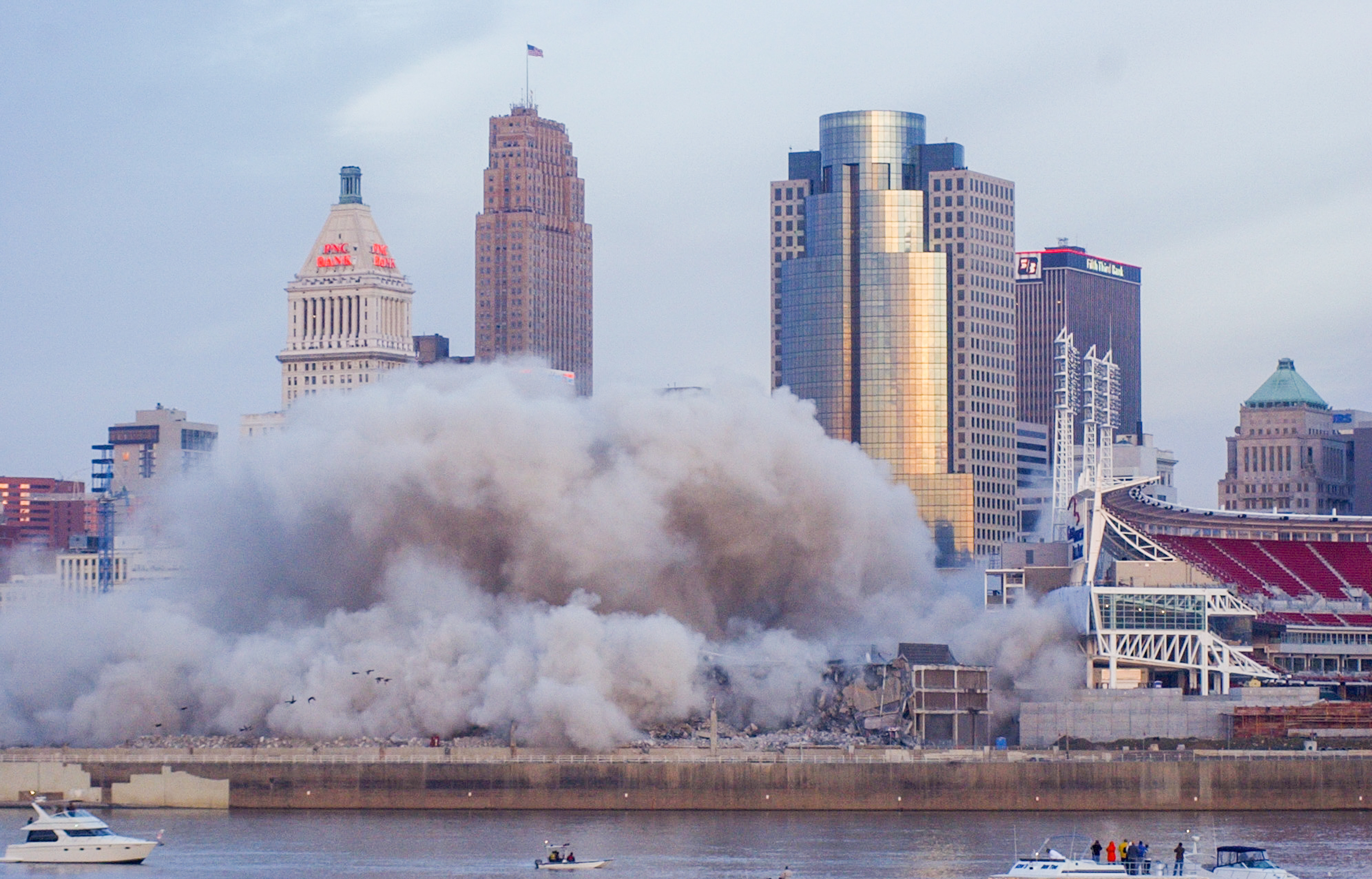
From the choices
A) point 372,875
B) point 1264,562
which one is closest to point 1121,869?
point 372,875

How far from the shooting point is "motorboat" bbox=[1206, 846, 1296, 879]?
271 ft

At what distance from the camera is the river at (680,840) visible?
90000mm

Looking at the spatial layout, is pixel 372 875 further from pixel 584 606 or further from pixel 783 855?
pixel 584 606

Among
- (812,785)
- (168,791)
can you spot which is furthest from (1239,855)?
(168,791)

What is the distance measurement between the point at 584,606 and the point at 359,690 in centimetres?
1195

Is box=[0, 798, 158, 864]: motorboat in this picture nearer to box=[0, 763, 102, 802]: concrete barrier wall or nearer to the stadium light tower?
box=[0, 763, 102, 802]: concrete barrier wall

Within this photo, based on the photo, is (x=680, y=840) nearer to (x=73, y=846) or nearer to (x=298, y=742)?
(x=73, y=846)

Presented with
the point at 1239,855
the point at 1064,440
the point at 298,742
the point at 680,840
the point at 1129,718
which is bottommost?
the point at 680,840

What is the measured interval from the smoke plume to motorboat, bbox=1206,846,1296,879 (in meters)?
39.4

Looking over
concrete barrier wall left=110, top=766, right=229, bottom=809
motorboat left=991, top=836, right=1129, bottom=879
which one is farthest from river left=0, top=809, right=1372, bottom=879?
motorboat left=991, top=836, right=1129, bottom=879

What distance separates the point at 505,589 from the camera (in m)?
135

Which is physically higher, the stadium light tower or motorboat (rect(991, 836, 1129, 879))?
the stadium light tower

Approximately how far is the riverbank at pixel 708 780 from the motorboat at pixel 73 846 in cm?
2022

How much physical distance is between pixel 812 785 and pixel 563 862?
25.5 metres
